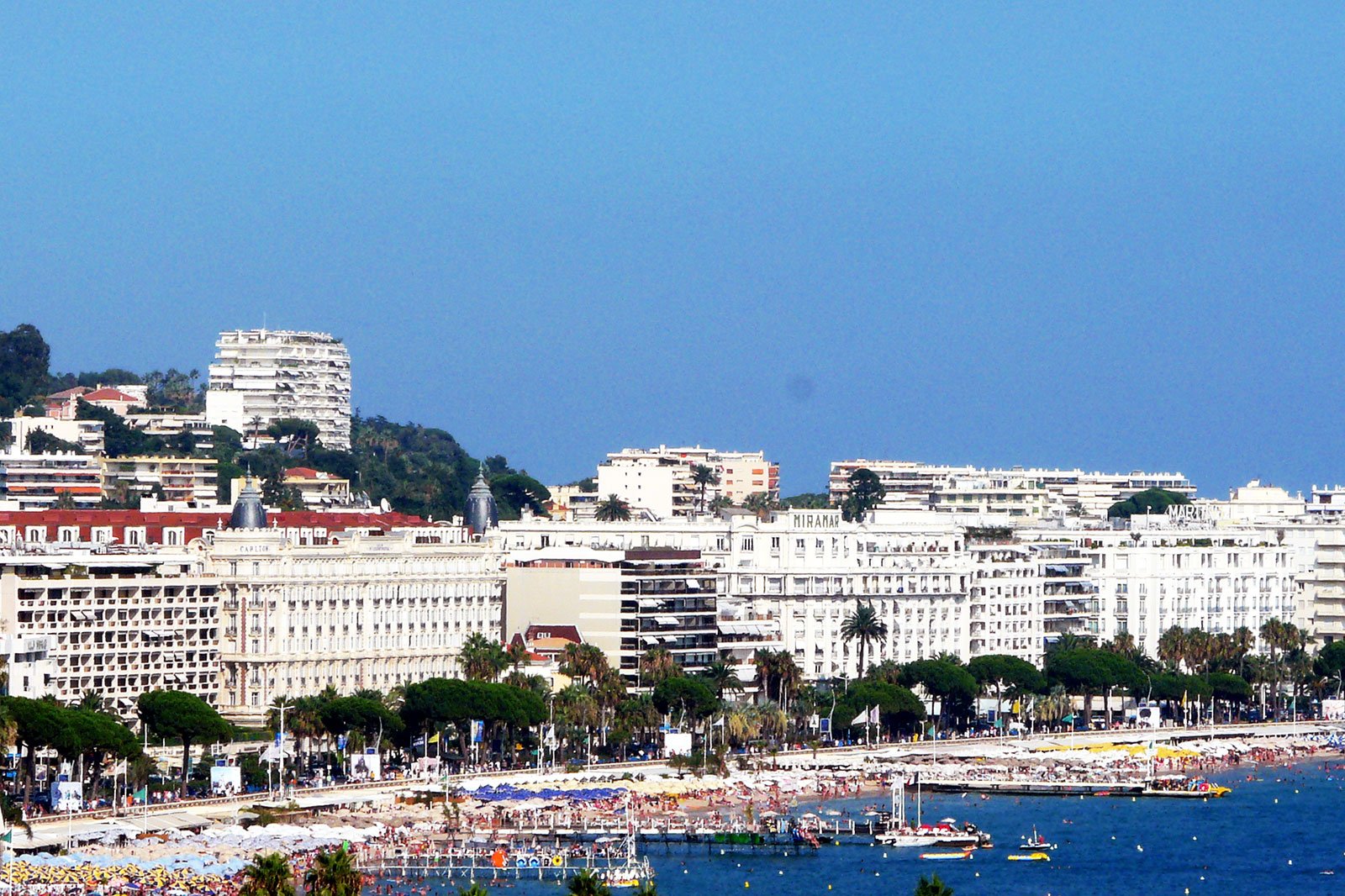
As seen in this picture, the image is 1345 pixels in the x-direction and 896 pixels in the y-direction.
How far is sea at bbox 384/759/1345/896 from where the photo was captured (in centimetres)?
11369

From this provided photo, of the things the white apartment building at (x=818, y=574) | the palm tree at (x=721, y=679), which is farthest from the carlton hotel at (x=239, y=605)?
the white apartment building at (x=818, y=574)

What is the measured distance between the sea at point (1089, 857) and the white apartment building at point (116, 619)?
29.3 meters

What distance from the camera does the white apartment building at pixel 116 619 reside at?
439 feet

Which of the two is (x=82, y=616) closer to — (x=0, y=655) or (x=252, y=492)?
(x=0, y=655)

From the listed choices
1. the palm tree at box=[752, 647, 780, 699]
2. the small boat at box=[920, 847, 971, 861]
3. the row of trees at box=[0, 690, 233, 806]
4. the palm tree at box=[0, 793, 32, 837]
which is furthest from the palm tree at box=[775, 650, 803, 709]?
the palm tree at box=[0, 793, 32, 837]

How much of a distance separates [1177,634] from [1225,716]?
6645mm

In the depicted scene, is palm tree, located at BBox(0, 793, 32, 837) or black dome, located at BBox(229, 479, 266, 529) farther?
black dome, located at BBox(229, 479, 266, 529)

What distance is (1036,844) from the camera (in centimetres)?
12406

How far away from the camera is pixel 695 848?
396 feet

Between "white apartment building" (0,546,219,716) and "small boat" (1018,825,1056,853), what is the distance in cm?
3934

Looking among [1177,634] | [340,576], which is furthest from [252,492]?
[1177,634]

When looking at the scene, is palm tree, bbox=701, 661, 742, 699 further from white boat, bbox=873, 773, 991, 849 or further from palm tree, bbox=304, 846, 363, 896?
palm tree, bbox=304, 846, 363, 896

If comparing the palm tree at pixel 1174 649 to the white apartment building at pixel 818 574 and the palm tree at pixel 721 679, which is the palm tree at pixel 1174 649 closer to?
the white apartment building at pixel 818 574

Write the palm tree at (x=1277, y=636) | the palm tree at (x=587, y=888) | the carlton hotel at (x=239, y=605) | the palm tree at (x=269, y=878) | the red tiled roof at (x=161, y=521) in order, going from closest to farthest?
the palm tree at (x=587, y=888)
the palm tree at (x=269, y=878)
the carlton hotel at (x=239, y=605)
the red tiled roof at (x=161, y=521)
the palm tree at (x=1277, y=636)
